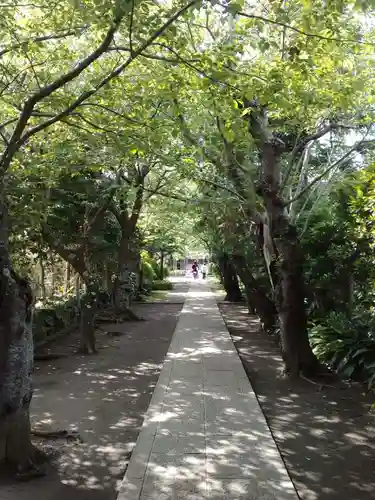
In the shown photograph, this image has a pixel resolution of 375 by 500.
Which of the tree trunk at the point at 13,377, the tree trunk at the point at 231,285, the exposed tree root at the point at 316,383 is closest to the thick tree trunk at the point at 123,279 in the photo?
the tree trunk at the point at 231,285

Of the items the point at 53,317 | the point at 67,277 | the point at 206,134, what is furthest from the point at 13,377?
the point at 67,277

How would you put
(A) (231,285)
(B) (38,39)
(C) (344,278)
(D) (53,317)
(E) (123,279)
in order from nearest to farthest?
1. (B) (38,39)
2. (C) (344,278)
3. (D) (53,317)
4. (E) (123,279)
5. (A) (231,285)

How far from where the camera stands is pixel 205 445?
5.58 m

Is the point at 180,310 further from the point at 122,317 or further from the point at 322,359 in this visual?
the point at 322,359

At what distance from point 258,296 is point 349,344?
5075 millimetres

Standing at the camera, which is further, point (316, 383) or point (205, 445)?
point (316, 383)

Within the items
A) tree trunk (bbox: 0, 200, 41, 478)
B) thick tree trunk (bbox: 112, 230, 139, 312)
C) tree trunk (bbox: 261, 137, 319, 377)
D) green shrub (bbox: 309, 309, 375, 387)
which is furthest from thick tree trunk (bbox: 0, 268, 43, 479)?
thick tree trunk (bbox: 112, 230, 139, 312)

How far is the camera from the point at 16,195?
808cm

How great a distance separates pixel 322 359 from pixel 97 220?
8.16m

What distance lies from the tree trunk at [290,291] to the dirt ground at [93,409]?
8.20 ft

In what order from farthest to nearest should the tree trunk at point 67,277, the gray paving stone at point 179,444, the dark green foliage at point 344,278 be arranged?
1. the tree trunk at point 67,277
2. the dark green foliage at point 344,278
3. the gray paving stone at point 179,444

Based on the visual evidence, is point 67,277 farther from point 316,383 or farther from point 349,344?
point 316,383

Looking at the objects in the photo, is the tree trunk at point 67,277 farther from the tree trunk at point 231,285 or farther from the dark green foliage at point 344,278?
the tree trunk at point 231,285

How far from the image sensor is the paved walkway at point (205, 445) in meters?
4.48
